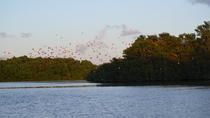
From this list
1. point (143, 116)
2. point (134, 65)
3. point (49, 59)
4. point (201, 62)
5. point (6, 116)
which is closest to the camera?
point (143, 116)

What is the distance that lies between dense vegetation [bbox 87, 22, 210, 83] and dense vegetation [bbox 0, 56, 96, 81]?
55.8 m

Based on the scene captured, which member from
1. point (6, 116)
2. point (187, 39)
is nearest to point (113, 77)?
point (187, 39)

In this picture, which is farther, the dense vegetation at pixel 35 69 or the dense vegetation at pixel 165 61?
the dense vegetation at pixel 35 69

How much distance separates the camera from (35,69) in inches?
7313

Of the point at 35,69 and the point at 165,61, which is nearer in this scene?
the point at 165,61

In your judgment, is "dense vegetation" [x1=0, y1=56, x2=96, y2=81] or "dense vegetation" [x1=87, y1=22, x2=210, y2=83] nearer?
"dense vegetation" [x1=87, y1=22, x2=210, y2=83]

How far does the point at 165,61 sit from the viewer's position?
121 m

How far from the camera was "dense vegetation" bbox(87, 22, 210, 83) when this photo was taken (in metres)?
116

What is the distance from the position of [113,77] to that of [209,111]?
94.0m

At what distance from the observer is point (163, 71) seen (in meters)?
120

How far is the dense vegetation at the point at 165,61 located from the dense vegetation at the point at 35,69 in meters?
55.8

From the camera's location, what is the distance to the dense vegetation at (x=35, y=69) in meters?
180

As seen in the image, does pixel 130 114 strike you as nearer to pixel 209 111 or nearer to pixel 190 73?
pixel 209 111

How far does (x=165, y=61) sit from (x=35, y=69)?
7940 cm
